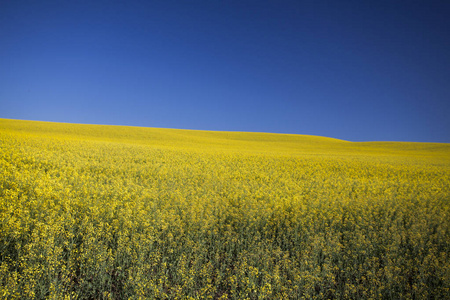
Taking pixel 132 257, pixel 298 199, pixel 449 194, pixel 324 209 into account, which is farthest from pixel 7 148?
pixel 449 194

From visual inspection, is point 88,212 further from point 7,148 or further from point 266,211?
point 7,148

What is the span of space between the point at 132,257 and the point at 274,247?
10.8 ft

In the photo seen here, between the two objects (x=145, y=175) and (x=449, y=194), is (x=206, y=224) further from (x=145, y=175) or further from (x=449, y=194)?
(x=449, y=194)

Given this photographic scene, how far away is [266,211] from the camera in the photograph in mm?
6879

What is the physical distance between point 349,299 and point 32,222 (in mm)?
6617

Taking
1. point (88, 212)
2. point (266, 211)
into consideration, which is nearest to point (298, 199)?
point (266, 211)

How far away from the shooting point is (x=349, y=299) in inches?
150

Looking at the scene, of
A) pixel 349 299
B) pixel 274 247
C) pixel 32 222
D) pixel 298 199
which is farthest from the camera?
pixel 298 199

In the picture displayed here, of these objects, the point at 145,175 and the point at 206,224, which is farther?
the point at 145,175

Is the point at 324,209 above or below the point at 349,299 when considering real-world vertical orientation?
above

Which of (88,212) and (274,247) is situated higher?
(88,212)

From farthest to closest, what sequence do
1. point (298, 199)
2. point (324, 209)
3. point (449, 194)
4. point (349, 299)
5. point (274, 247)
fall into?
point (449, 194)
point (298, 199)
point (324, 209)
point (274, 247)
point (349, 299)

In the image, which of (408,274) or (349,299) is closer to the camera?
(349,299)

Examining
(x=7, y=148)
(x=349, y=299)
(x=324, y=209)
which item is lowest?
(x=349, y=299)
